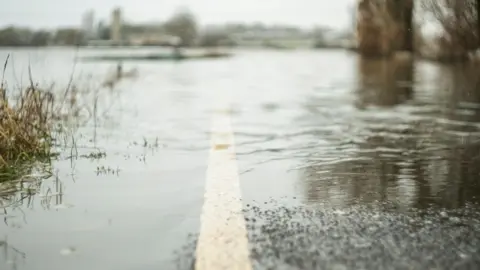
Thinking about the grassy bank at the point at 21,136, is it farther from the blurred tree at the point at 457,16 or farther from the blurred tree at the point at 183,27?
the blurred tree at the point at 183,27

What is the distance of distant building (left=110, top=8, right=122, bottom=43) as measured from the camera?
22.7 meters

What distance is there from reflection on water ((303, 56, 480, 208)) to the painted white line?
72 centimetres

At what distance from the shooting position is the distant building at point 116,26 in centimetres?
2267

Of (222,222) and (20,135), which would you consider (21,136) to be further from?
(222,222)

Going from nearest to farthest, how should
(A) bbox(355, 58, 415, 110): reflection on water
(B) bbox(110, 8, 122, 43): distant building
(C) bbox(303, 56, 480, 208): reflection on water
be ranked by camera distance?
1. (C) bbox(303, 56, 480, 208): reflection on water
2. (A) bbox(355, 58, 415, 110): reflection on water
3. (B) bbox(110, 8, 122, 43): distant building

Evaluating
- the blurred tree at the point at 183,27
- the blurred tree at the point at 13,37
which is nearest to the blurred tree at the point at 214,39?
the blurred tree at the point at 183,27

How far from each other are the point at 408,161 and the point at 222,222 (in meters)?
3.30

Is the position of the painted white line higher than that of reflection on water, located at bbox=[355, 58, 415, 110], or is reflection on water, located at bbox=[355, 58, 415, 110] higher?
reflection on water, located at bbox=[355, 58, 415, 110]

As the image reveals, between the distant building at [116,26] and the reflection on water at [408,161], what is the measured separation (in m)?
10.6

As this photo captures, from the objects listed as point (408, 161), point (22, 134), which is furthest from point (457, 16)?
point (22, 134)

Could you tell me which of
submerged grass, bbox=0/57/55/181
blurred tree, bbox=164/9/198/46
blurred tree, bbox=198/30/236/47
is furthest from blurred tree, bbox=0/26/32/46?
blurred tree, bbox=198/30/236/47

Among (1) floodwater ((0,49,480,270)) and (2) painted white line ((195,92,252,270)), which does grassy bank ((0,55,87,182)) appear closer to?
(1) floodwater ((0,49,480,270))

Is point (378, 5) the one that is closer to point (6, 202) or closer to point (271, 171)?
point (271, 171)

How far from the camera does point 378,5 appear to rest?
32281 mm
